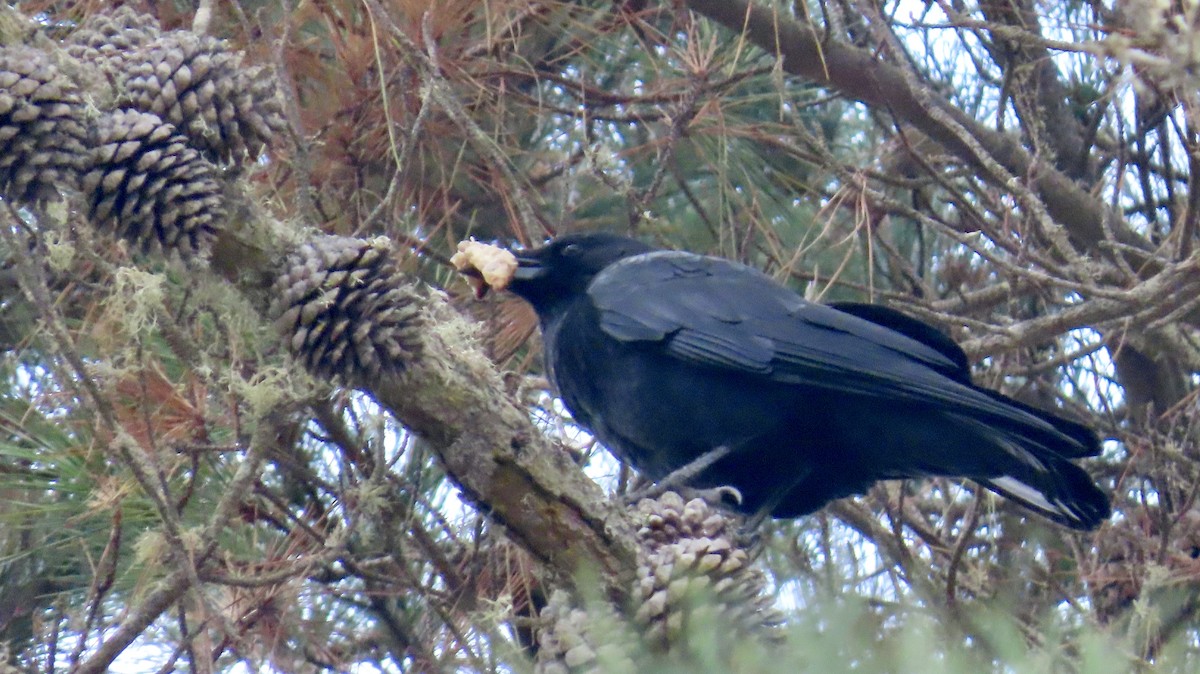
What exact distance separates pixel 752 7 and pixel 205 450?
181cm

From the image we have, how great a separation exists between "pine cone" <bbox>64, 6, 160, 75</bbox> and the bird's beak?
111 cm

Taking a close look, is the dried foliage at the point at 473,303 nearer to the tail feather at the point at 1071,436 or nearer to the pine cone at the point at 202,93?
the pine cone at the point at 202,93

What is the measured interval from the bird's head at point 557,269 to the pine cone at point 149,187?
120 cm

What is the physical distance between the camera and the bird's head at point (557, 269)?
319 centimetres

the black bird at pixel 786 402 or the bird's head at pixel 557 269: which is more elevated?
the bird's head at pixel 557 269

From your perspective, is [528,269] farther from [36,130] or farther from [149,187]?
[36,130]

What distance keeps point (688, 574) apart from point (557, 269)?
1.20 m

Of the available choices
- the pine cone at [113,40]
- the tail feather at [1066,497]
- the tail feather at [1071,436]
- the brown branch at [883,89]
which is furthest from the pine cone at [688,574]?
the brown branch at [883,89]

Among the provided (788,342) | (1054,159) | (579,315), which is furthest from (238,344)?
(1054,159)

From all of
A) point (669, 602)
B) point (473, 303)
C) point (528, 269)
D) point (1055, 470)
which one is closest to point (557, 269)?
point (528, 269)

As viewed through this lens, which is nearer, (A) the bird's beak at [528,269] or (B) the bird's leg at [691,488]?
(B) the bird's leg at [691,488]

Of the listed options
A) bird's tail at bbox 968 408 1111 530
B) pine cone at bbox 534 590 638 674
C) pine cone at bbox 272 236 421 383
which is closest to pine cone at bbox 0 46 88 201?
pine cone at bbox 272 236 421 383

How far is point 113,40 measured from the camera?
214 centimetres

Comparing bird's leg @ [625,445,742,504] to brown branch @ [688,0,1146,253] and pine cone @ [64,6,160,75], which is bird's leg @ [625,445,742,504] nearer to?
brown branch @ [688,0,1146,253]
